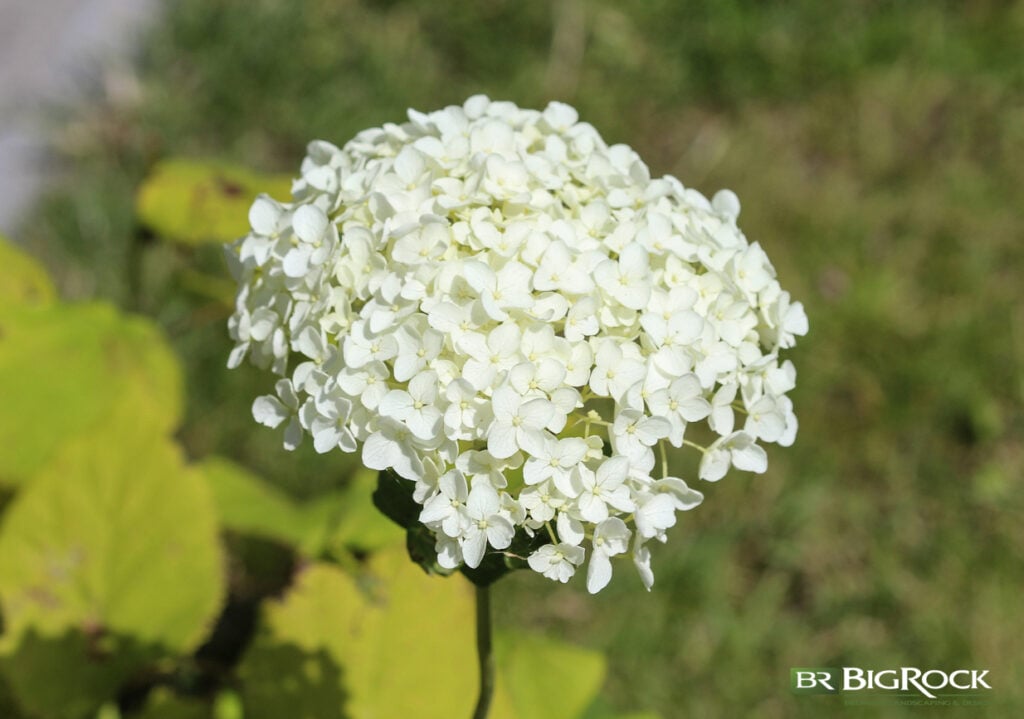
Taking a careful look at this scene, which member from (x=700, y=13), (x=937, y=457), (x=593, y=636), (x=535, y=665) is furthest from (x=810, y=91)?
(x=535, y=665)

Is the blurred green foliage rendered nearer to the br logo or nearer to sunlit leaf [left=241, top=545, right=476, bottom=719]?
sunlit leaf [left=241, top=545, right=476, bottom=719]

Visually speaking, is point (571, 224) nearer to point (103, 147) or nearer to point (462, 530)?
point (462, 530)

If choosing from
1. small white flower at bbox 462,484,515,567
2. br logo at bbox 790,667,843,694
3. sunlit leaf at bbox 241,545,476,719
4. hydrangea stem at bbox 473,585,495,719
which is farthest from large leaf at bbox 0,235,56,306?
br logo at bbox 790,667,843,694

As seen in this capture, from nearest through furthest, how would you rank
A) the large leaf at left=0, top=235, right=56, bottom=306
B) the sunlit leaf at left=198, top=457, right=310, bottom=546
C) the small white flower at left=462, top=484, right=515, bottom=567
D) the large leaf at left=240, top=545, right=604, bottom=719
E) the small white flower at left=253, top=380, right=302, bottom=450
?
the small white flower at left=462, top=484, right=515, bottom=567 < the small white flower at left=253, top=380, right=302, bottom=450 < the large leaf at left=240, top=545, right=604, bottom=719 < the sunlit leaf at left=198, top=457, right=310, bottom=546 < the large leaf at left=0, top=235, right=56, bottom=306

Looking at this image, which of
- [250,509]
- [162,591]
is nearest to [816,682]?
[250,509]

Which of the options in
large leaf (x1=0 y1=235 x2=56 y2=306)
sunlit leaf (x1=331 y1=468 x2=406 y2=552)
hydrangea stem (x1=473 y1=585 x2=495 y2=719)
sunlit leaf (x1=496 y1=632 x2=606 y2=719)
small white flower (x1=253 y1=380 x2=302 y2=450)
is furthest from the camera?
large leaf (x1=0 y1=235 x2=56 y2=306)

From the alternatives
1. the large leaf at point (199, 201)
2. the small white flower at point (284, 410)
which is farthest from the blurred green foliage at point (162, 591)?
the small white flower at point (284, 410)
